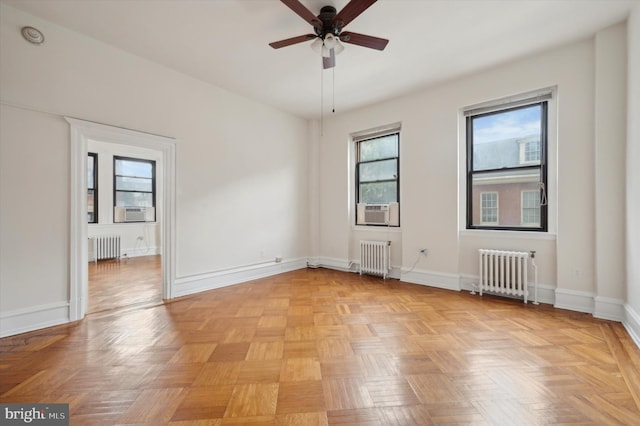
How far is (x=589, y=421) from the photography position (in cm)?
137

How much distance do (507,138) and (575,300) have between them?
2055mm

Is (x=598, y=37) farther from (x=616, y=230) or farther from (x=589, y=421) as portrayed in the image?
(x=589, y=421)

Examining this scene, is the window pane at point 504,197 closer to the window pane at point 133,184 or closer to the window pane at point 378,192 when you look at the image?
the window pane at point 378,192

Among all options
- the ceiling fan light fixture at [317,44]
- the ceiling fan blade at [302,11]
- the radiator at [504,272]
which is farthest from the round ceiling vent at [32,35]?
the radiator at [504,272]

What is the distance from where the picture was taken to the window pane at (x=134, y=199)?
6.39m

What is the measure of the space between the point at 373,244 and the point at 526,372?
2.83m

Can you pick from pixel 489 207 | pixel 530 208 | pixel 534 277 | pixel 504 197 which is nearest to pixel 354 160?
pixel 489 207

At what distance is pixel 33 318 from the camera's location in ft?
8.06

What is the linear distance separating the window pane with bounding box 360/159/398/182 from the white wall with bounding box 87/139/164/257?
4309 mm

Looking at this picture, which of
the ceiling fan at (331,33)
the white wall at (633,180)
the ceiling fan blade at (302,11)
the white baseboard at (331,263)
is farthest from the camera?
the white baseboard at (331,263)

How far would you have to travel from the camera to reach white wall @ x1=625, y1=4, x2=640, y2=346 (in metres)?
2.29

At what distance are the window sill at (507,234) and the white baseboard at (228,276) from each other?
297 cm

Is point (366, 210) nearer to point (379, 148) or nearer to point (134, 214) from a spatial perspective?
point (379, 148)

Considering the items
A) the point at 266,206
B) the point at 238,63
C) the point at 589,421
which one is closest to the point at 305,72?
the point at 238,63
